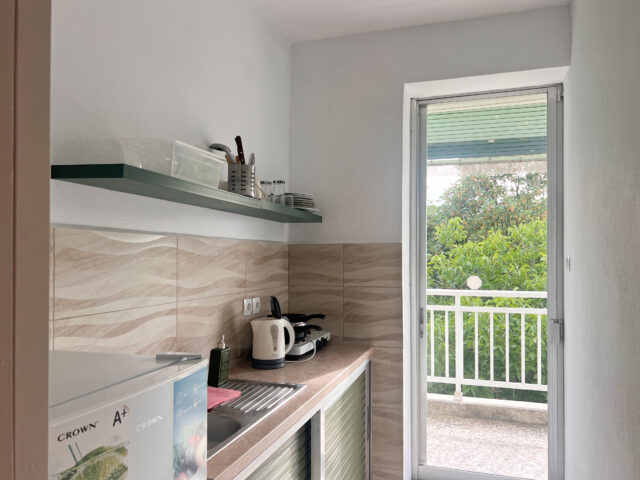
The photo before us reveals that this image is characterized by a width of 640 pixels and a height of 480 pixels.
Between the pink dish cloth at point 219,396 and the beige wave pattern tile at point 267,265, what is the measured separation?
0.70 metres

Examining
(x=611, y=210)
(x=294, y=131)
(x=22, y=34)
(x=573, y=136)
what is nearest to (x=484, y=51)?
(x=573, y=136)

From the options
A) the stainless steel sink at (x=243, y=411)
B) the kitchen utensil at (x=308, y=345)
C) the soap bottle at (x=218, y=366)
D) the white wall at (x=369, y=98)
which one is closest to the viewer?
the stainless steel sink at (x=243, y=411)

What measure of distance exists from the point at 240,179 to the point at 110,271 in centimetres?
64

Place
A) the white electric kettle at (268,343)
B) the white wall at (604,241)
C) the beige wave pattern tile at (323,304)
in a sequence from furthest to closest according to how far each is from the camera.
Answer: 1. the beige wave pattern tile at (323,304)
2. the white electric kettle at (268,343)
3. the white wall at (604,241)

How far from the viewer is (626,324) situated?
120cm

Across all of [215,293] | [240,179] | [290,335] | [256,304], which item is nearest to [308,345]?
[290,335]

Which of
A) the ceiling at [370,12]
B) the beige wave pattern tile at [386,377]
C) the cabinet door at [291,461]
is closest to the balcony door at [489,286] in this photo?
the beige wave pattern tile at [386,377]

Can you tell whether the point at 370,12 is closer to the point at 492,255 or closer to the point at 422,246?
the point at 422,246

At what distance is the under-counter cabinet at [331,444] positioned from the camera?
4.93 feet

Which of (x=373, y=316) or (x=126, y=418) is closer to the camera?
(x=126, y=418)

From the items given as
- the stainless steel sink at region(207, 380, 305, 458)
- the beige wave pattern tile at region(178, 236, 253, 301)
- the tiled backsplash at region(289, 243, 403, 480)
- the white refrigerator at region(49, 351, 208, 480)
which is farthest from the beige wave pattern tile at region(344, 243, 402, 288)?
the white refrigerator at region(49, 351, 208, 480)

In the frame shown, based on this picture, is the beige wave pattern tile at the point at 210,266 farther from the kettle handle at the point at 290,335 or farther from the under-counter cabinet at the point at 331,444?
the under-counter cabinet at the point at 331,444

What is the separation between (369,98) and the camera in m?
2.73

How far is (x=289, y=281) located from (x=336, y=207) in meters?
0.51
